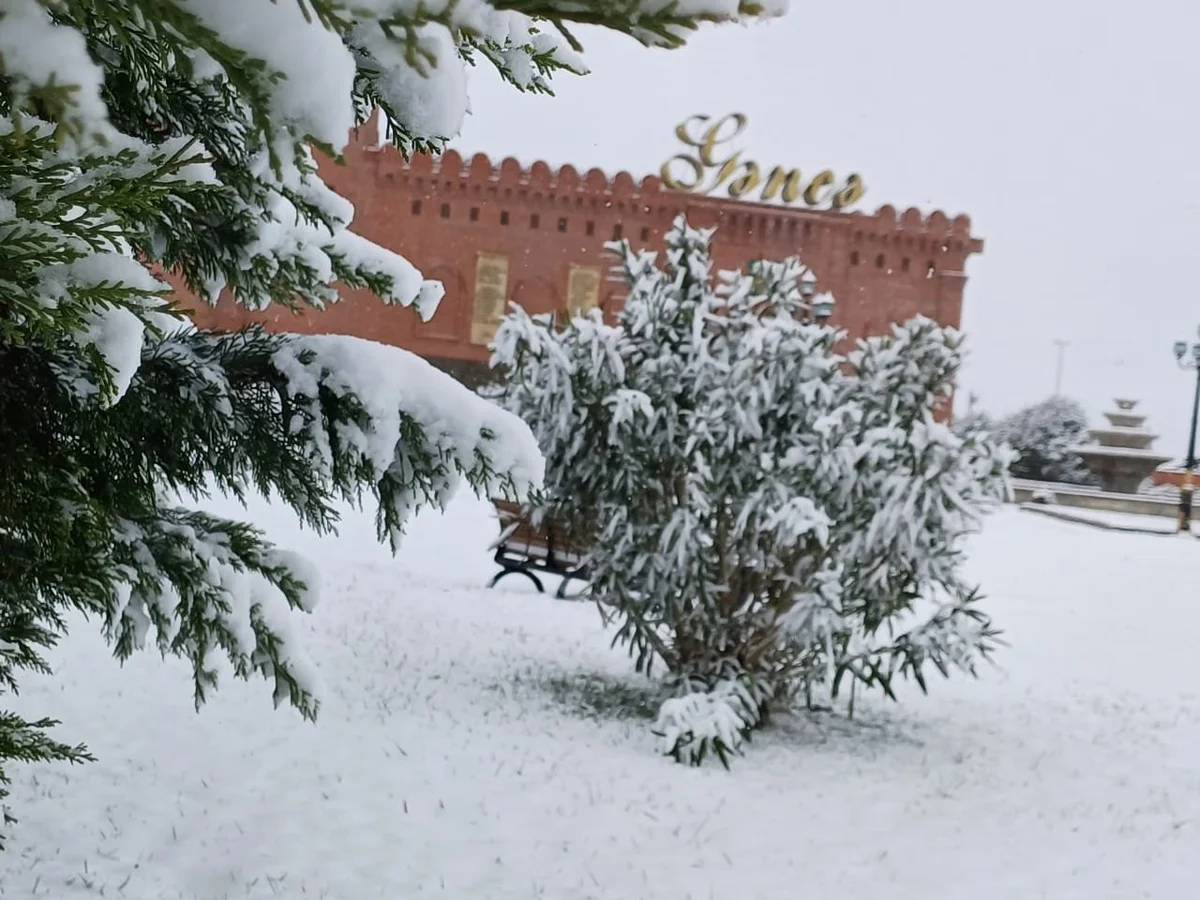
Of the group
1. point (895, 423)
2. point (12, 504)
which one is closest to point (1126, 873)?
point (895, 423)

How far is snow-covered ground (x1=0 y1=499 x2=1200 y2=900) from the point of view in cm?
329

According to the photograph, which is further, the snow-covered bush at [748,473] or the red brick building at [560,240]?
the red brick building at [560,240]

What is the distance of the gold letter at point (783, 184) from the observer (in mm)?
18891

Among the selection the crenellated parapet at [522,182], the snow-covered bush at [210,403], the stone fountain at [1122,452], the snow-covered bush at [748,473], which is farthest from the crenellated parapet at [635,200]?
the snow-covered bush at [210,403]

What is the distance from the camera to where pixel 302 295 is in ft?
7.88

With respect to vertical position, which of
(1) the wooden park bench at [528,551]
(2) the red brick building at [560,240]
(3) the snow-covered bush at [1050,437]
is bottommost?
(1) the wooden park bench at [528,551]

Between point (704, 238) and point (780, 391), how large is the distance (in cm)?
87

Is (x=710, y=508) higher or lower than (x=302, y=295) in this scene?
lower

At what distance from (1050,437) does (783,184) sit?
11650 millimetres

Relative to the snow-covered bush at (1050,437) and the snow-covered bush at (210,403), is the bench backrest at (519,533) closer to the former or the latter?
the snow-covered bush at (210,403)

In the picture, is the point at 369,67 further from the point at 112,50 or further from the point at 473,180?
the point at 473,180

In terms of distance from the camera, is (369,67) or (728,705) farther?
(728,705)

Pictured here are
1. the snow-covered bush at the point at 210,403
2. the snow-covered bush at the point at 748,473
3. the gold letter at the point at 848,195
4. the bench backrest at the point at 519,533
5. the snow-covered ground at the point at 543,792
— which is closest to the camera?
the snow-covered bush at the point at 210,403

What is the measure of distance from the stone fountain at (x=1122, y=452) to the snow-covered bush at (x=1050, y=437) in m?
1.01
